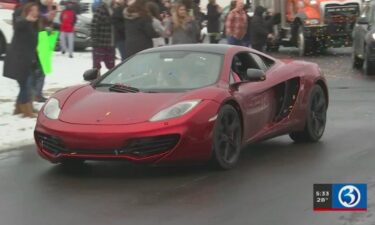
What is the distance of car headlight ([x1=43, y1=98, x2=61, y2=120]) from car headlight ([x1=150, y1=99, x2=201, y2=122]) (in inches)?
40.5

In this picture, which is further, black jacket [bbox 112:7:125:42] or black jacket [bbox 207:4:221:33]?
black jacket [bbox 207:4:221:33]

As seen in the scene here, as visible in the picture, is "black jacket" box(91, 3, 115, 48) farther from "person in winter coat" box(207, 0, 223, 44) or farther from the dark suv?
"person in winter coat" box(207, 0, 223, 44)

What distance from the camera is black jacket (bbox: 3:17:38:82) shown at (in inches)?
437

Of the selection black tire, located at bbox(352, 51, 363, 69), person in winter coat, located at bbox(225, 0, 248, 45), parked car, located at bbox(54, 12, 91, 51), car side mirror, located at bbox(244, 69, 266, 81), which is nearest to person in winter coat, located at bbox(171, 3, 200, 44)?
person in winter coat, located at bbox(225, 0, 248, 45)

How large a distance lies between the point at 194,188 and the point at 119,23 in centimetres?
816

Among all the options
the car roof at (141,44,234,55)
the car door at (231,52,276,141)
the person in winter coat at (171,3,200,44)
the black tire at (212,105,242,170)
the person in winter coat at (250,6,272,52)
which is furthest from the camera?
the person in winter coat at (250,6,272,52)

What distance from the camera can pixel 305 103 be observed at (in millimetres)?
8984

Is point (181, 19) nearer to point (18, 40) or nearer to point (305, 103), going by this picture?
point (18, 40)

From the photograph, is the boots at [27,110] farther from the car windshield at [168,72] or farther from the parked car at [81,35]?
the parked car at [81,35]

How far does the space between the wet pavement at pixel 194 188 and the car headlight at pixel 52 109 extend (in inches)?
22.4

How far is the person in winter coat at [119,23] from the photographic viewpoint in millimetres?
14320

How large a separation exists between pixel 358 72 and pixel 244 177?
1196 centimetres

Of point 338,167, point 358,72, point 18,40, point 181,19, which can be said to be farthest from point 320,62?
point 338,167
